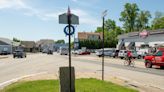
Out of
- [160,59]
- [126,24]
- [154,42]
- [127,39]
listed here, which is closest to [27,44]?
[126,24]

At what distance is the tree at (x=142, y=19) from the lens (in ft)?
414

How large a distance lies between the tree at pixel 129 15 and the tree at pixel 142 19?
3072mm

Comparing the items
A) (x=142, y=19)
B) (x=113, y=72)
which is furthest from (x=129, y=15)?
(x=113, y=72)

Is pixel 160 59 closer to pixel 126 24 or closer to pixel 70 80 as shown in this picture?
pixel 70 80

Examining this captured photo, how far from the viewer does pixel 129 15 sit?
121000mm

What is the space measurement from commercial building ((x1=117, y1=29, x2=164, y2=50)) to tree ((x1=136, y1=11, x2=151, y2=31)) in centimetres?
3438

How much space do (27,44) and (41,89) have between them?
169m

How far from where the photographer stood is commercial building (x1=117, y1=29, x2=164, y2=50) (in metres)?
72.8

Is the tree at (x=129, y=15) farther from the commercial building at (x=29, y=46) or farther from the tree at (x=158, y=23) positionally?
the commercial building at (x=29, y=46)

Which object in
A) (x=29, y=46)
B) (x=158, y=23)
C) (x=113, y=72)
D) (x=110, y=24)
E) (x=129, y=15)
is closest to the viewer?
(x=113, y=72)

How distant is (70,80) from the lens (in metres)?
11.3

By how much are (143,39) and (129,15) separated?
1639 inches

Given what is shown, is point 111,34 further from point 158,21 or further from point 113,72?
point 113,72

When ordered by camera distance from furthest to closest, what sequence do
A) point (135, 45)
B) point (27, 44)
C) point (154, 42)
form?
point (27, 44)
point (135, 45)
point (154, 42)
